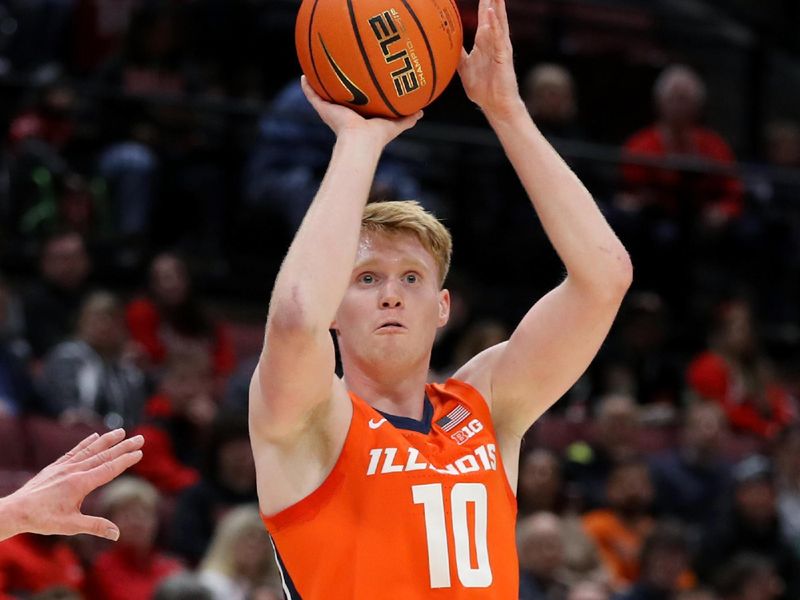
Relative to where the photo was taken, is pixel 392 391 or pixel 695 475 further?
pixel 695 475

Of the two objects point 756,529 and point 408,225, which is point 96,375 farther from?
point 408,225

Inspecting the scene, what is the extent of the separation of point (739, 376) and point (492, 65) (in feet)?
26.7

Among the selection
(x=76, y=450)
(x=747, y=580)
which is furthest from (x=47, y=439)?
(x=76, y=450)

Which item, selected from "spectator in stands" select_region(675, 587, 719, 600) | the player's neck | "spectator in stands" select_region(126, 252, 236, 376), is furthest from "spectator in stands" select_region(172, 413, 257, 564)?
the player's neck

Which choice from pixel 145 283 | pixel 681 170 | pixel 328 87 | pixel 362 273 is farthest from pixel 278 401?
pixel 681 170

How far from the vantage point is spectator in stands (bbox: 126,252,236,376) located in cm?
1070

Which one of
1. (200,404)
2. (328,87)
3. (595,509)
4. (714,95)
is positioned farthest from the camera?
(714,95)

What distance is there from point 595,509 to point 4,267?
4.45m

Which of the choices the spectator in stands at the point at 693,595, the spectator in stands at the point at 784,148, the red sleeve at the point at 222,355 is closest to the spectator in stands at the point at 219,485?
the red sleeve at the point at 222,355

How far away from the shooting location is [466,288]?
38.3 feet

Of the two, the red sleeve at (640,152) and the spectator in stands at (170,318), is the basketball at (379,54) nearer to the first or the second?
the spectator in stands at (170,318)

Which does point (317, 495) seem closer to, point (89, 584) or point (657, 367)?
point (89, 584)

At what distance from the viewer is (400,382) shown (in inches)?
169

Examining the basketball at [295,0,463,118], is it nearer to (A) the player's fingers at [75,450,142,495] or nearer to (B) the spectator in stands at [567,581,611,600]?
(A) the player's fingers at [75,450,142,495]
